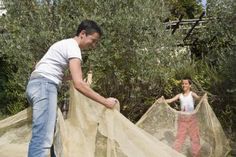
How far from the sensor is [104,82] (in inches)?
386

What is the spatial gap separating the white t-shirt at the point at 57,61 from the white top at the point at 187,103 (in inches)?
146

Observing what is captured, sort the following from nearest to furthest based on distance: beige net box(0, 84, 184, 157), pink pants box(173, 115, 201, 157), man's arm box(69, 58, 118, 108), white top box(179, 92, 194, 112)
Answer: man's arm box(69, 58, 118, 108)
beige net box(0, 84, 184, 157)
pink pants box(173, 115, 201, 157)
white top box(179, 92, 194, 112)

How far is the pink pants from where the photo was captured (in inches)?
281

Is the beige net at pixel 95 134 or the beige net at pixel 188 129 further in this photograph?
the beige net at pixel 188 129

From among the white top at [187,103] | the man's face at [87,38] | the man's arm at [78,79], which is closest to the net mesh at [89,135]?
the man's arm at [78,79]

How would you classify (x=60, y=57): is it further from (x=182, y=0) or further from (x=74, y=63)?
(x=182, y=0)

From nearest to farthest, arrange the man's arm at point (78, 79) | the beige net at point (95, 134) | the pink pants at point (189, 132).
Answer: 1. the man's arm at point (78, 79)
2. the beige net at point (95, 134)
3. the pink pants at point (189, 132)

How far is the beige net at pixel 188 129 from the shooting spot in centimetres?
→ 714

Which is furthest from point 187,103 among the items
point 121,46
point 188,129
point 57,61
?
point 57,61

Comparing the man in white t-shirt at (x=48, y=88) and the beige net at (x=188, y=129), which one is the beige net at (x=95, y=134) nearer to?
the man in white t-shirt at (x=48, y=88)

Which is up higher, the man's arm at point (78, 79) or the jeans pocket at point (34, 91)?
the man's arm at point (78, 79)

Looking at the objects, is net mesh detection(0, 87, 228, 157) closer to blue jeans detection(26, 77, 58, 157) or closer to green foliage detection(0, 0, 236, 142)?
blue jeans detection(26, 77, 58, 157)

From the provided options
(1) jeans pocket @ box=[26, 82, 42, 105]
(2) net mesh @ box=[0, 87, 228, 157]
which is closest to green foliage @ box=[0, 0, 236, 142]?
(2) net mesh @ box=[0, 87, 228, 157]

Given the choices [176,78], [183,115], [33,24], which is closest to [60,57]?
[183,115]
